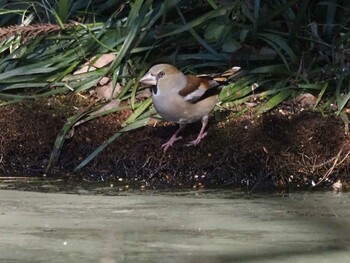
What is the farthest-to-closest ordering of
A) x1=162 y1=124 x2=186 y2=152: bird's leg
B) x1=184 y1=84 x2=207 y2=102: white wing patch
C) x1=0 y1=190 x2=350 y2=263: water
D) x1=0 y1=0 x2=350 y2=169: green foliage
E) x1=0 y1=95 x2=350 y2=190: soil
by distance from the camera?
1. x1=0 y1=0 x2=350 y2=169: green foliage
2. x1=184 y1=84 x2=207 y2=102: white wing patch
3. x1=162 y1=124 x2=186 y2=152: bird's leg
4. x1=0 y1=95 x2=350 y2=190: soil
5. x1=0 y1=190 x2=350 y2=263: water

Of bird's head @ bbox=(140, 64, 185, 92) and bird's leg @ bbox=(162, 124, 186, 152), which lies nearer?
bird's leg @ bbox=(162, 124, 186, 152)

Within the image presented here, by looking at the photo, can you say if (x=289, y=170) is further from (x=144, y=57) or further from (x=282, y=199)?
(x=144, y=57)

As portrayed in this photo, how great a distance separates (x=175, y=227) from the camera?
Answer: 4.09m

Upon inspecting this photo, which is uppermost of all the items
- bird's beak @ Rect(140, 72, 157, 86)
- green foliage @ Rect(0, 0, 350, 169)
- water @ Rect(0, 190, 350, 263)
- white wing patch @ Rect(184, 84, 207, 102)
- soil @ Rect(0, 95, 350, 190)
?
green foliage @ Rect(0, 0, 350, 169)

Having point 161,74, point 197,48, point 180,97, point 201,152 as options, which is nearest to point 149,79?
point 161,74

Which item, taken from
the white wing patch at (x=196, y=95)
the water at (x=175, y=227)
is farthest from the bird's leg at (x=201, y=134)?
the water at (x=175, y=227)

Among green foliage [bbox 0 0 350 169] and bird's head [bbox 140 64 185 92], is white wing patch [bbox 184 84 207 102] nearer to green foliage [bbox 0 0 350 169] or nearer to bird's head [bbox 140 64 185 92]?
bird's head [bbox 140 64 185 92]

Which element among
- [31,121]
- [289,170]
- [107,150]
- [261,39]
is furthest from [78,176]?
[261,39]

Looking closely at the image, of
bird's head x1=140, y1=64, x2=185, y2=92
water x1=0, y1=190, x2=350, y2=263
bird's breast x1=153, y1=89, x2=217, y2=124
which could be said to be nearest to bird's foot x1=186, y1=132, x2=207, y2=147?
bird's breast x1=153, y1=89, x2=217, y2=124

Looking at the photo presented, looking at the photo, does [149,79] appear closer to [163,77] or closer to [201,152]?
[163,77]

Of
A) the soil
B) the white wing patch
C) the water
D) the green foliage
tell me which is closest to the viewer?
the water

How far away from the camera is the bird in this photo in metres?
5.59

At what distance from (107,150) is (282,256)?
214 centimetres

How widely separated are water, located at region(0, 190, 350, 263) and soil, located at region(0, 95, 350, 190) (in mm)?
293
